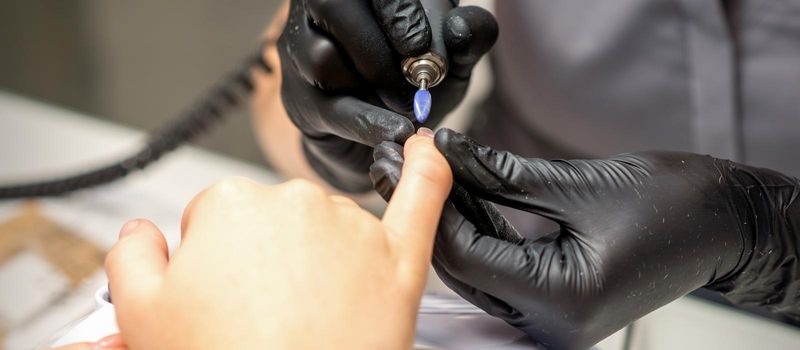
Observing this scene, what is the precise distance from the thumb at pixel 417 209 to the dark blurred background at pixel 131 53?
0.76m

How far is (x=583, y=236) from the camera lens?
383 millimetres

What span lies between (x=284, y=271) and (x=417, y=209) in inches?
3.0

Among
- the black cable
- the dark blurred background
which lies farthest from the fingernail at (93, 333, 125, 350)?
the dark blurred background

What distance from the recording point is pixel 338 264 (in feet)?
1.03

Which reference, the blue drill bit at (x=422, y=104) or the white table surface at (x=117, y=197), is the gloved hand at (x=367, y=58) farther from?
the white table surface at (x=117, y=197)

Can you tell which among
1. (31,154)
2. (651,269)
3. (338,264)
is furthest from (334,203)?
(31,154)

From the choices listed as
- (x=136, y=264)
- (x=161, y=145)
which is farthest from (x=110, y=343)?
(x=161, y=145)

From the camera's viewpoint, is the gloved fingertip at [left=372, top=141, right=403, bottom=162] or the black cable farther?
the black cable

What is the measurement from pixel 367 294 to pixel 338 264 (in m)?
0.02

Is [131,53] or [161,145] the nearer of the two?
[161,145]

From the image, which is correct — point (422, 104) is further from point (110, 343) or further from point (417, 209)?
point (110, 343)

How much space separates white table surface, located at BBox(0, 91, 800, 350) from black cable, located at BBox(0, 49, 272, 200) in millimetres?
22

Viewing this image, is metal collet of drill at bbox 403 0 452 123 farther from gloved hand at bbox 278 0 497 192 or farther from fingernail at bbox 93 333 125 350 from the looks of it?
fingernail at bbox 93 333 125 350

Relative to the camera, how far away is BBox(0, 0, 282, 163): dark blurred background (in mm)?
1092
